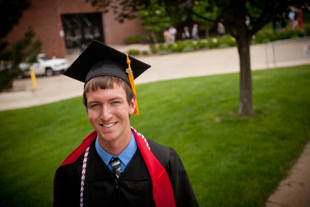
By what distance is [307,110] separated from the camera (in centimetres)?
556

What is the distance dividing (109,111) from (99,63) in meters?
0.43

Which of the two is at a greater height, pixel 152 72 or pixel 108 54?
pixel 108 54

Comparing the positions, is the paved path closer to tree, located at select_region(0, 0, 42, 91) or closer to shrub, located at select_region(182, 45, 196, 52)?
shrub, located at select_region(182, 45, 196, 52)

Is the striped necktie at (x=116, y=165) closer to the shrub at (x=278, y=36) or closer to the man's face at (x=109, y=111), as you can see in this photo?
the man's face at (x=109, y=111)

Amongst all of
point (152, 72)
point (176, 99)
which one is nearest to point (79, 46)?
point (152, 72)

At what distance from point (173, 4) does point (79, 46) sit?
27.7 m

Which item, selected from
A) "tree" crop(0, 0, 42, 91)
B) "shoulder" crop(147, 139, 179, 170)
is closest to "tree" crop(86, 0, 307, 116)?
"tree" crop(0, 0, 42, 91)

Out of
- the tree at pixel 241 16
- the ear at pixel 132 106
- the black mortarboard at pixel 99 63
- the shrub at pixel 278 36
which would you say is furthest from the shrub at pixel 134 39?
the ear at pixel 132 106

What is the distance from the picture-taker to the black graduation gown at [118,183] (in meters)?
1.80

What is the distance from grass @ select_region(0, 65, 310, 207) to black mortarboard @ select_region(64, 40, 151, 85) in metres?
2.22

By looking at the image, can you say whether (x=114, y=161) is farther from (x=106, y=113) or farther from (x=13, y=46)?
(x=13, y=46)

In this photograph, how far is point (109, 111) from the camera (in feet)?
5.74

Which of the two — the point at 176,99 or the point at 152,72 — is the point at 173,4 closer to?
the point at 176,99

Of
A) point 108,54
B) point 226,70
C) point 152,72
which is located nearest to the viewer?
point 108,54
